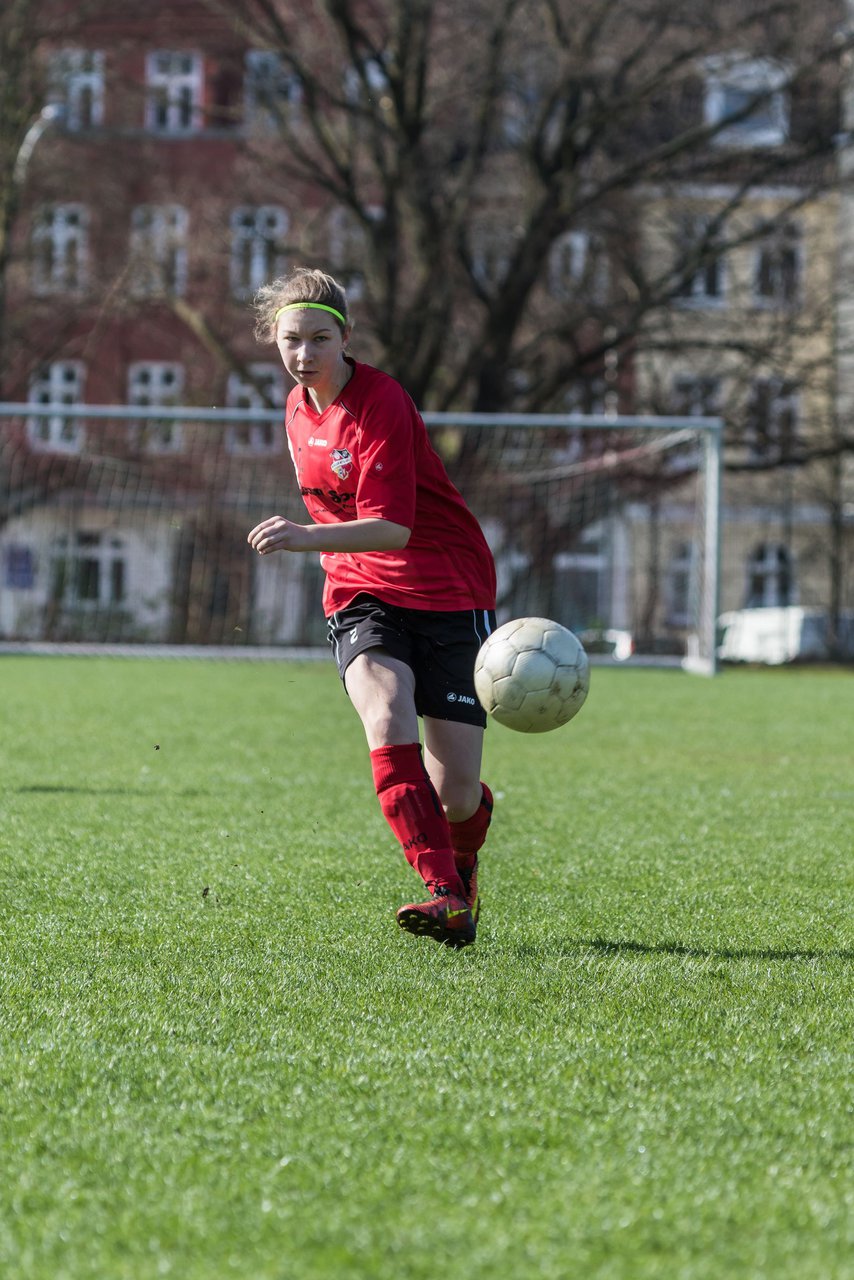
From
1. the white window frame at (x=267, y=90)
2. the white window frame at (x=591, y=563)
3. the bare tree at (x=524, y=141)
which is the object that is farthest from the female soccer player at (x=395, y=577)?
the white window frame at (x=267, y=90)

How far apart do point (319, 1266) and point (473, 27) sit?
2332 centimetres

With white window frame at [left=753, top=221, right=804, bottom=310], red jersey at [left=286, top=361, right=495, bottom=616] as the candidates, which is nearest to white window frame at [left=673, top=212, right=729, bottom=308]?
white window frame at [left=753, top=221, right=804, bottom=310]

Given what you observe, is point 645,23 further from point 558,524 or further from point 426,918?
point 426,918

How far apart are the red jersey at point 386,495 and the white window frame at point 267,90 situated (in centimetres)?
2139

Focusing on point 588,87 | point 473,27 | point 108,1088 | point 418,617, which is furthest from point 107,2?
point 108,1088

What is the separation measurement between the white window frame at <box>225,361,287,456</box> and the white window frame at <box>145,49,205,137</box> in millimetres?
4424

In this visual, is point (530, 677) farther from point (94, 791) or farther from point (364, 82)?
point (364, 82)

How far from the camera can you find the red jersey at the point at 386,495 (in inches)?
174

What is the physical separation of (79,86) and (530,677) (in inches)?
982

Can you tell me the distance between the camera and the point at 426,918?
4094 mm

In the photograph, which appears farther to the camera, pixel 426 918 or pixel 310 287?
pixel 310 287

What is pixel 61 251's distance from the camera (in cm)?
2791

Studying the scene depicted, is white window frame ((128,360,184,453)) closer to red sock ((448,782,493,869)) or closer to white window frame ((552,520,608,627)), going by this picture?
white window frame ((552,520,608,627))

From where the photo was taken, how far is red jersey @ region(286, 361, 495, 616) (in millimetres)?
4422
